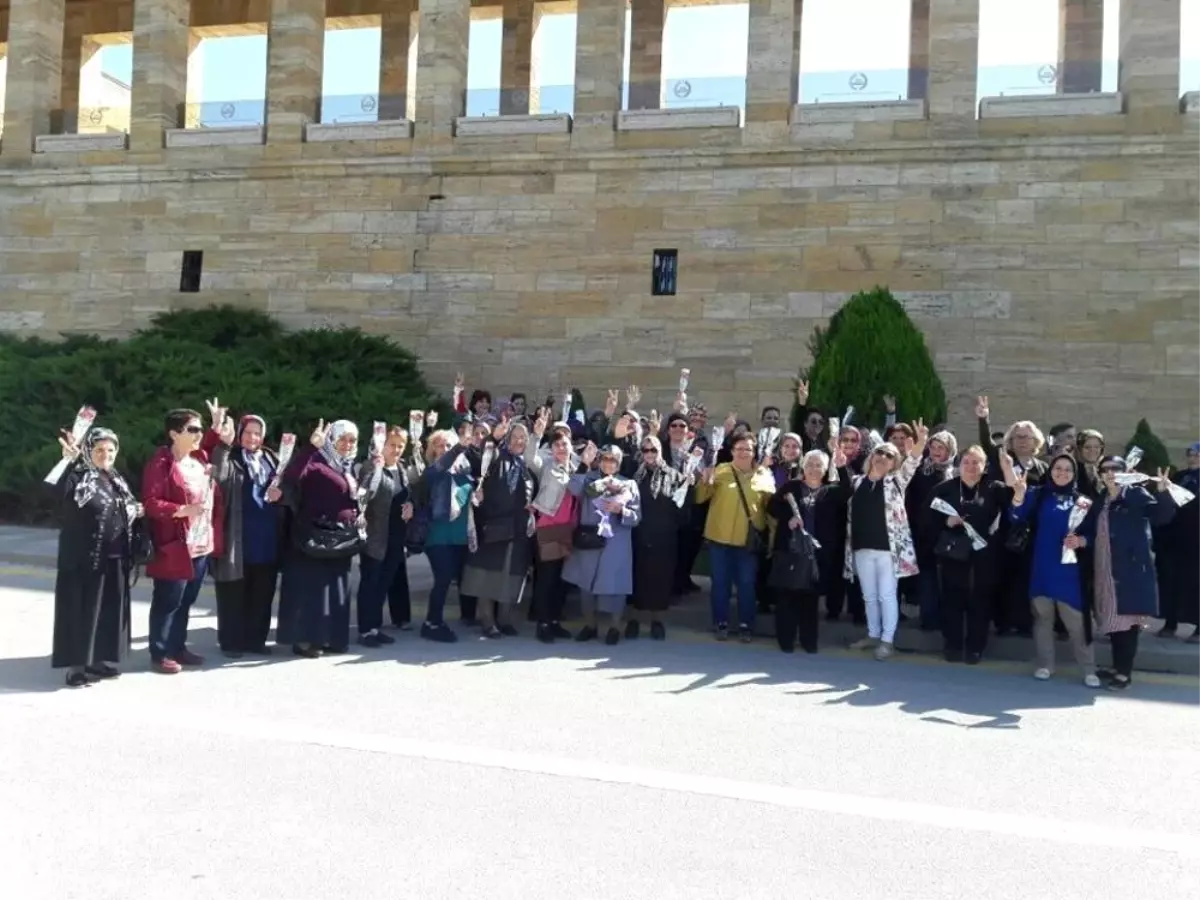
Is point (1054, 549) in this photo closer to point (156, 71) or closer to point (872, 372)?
point (872, 372)

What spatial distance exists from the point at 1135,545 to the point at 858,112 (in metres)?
10.7

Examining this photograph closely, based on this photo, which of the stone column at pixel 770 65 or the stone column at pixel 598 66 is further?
the stone column at pixel 598 66

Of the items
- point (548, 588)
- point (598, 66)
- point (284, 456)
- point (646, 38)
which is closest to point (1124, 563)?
Result: point (548, 588)

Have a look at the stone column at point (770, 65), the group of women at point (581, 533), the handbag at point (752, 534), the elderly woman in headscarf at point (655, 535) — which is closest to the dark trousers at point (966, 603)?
the group of women at point (581, 533)

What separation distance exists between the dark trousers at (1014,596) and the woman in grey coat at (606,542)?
2710 millimetres

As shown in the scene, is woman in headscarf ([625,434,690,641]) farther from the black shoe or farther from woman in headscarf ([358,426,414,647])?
woman in headscarf ([358,426,414,647])

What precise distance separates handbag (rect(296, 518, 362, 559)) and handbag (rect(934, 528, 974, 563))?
15.6 ft

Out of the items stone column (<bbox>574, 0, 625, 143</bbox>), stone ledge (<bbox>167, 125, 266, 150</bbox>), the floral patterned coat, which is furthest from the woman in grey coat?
stone ledge (<bbox>167, 125, 266, 150</bbox>)

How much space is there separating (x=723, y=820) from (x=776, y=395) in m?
12.2

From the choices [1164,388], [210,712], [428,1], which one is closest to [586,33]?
[428,1]

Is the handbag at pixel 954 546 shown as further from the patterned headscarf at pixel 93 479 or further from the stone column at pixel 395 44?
the stone column at pixel 395 44

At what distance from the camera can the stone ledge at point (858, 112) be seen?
1611 cm

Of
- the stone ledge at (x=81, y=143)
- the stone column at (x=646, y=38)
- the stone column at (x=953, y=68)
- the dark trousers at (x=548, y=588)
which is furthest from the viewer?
the stone column at (x=646, y=38)

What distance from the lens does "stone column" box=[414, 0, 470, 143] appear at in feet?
60.1
